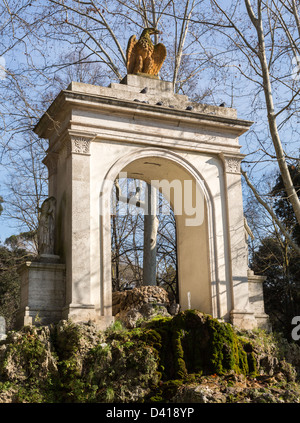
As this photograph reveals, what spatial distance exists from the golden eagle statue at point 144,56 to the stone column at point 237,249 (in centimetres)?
307

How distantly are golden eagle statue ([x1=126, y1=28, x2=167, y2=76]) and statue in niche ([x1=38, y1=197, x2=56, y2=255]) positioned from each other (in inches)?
168

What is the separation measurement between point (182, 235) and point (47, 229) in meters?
3.87

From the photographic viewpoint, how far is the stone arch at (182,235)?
505 inches

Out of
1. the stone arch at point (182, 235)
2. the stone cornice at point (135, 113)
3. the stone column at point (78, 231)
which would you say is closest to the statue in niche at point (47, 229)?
the stone column at point (78, 231)

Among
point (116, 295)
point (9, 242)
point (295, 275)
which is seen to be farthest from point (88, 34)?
point (9, 242)

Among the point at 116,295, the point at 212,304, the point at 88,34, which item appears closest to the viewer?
the point at 212,304

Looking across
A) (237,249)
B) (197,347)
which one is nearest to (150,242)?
(237,249)

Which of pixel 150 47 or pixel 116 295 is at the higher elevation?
pixel 150 47

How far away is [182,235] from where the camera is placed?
15.4m

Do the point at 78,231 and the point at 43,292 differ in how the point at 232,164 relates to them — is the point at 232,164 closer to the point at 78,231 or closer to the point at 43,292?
the point at 78,231

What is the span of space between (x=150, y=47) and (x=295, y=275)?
10903 millimetres
